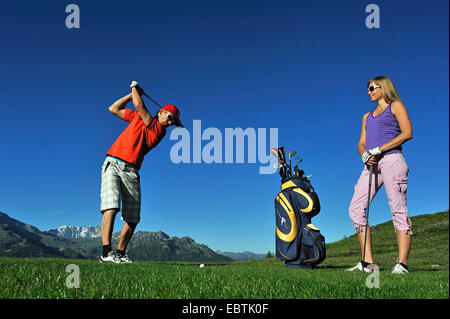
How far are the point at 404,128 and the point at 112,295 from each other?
5678 millimetres

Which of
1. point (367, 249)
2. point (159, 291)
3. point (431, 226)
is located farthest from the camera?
point (431, 226)

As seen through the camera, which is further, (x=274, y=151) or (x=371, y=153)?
(x=274, y=151)

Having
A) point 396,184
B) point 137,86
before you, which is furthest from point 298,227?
point 137,86

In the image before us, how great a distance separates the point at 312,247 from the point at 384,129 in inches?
110

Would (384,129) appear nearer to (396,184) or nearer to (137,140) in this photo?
(396,184)

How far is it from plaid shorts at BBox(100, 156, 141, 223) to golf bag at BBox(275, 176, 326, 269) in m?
3.26

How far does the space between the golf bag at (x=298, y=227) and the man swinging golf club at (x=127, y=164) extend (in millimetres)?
3221

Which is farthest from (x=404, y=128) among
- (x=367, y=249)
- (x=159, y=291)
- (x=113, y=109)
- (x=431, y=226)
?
(x=431, y=226)

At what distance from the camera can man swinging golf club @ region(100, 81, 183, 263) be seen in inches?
302

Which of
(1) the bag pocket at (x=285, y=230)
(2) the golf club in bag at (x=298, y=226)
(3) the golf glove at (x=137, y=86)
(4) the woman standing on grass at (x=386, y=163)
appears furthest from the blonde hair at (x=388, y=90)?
(3) the golf glove at (x=137, y=86)

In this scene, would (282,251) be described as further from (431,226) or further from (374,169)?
(431,226)

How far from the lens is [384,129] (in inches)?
267

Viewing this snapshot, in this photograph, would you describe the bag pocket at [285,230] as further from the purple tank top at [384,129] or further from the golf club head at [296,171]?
the purple tank top at [384,129]
